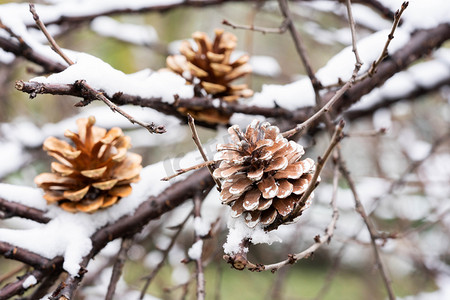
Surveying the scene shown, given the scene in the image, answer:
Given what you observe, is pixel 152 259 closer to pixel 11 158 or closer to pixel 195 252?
pixel 11 158

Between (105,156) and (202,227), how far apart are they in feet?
1.08

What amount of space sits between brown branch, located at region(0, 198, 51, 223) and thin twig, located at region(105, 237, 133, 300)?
0.21 m

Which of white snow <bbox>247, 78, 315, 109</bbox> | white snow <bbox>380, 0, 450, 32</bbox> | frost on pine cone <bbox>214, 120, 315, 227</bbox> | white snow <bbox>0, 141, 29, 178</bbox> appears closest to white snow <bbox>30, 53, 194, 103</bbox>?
white snow <bbox>247, 78, 315, 109</bbox>

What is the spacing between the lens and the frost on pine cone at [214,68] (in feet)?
4.32

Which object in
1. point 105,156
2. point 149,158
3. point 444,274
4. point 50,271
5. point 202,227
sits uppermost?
point 149,158

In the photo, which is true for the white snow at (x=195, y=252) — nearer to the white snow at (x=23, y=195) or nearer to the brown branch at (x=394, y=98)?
the white snow at (x=23, y=195)

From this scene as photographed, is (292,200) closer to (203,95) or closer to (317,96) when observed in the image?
(317,96)

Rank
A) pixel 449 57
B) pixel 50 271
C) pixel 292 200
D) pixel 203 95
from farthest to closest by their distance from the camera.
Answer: pixel 449 57
pixel 203 95
pixel 50 271
pixel 292 200

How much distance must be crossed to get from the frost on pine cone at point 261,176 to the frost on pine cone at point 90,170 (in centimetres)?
42

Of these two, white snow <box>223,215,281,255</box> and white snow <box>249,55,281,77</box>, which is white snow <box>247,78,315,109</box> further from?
white snow <box>249,55,281,77</box>

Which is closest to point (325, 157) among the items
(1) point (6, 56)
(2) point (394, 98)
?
(1) point (6, 56)

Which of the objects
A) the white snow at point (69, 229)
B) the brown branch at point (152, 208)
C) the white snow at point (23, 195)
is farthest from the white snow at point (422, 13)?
the white snow at point (23, 195)

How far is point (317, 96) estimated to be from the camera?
1163 mm

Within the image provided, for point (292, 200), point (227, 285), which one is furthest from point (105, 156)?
point (227, 285)
